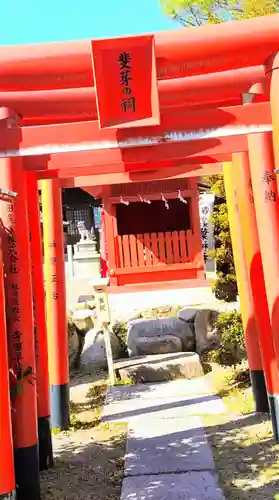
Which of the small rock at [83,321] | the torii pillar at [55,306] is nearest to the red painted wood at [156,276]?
the small rock at [83,321]

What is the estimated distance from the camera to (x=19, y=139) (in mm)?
3664

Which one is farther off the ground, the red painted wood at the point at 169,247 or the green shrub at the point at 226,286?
the red painted wood at the point at 169,247

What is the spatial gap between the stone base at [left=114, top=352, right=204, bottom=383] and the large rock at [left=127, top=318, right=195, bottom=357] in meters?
0.77

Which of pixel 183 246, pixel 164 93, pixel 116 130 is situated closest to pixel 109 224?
pixel 183 246

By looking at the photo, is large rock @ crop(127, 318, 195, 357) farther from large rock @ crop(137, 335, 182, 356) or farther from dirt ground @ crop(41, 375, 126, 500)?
dirt ground @ crop(41, 375, 126, 500)

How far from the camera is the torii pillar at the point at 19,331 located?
383 centimetres

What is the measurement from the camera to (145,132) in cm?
366

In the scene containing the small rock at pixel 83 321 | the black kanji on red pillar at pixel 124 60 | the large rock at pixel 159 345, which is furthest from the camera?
the small rock at pixel 83 321

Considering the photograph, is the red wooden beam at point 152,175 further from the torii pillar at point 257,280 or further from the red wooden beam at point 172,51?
the red wooden beam at point 172,51

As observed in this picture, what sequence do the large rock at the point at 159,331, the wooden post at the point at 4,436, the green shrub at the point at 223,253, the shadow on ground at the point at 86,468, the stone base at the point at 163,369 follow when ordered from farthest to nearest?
the large rock at the point at 159,331 → the stone base at the point at 163,369 → the green shrub at the point at 223,253 → the shadow on ground at the point at 86,468 → the wooden post at the point at 4,436

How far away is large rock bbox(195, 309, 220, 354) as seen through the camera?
891cm

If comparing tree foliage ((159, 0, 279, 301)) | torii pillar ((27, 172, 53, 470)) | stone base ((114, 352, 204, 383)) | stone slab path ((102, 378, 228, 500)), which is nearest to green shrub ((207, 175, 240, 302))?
tree foliage ((159, 0, 279, 301))

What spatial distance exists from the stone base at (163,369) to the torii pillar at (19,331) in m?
3.99

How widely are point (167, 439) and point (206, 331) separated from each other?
13.0 feet
